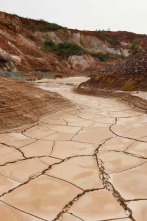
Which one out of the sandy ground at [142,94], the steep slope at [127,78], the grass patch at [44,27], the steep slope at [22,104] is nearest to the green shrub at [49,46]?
the grass patch at [44,27]

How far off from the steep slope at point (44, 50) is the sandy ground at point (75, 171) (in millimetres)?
8958

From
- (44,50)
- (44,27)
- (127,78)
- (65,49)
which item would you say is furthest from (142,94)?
(44,27)

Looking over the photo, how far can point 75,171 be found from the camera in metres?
2.17

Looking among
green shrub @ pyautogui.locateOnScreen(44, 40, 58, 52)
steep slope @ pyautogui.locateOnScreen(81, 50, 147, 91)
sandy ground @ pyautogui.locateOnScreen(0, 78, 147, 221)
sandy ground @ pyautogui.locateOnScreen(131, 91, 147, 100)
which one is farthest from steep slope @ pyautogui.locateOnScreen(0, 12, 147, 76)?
sandy ground @ pyautogui.locateOnScreen(0, 78, 147, 221)

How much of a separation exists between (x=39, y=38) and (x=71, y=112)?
55.7 ft

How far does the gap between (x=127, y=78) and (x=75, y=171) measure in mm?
4435

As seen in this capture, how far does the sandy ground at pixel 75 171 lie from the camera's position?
5.39ft

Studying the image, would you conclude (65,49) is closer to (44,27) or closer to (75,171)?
(44,27)

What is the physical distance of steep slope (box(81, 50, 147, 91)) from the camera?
5.87 metres

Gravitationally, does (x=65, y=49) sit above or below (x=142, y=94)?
above

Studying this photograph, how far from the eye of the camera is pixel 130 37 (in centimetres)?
3119

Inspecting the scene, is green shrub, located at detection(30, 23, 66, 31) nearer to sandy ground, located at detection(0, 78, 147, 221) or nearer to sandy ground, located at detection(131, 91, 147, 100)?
sandy ground, located at detection(131, 91, 147, 100)

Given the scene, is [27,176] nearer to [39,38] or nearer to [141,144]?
[141,144]

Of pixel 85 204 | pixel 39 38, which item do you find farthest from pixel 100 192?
pixel 39 38
